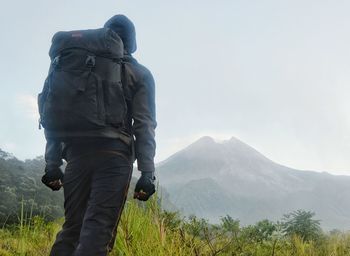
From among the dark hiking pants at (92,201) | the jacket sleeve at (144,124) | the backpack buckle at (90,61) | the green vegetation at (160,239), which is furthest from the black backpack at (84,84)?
the green vegetation at (160,239)

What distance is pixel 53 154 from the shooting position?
317cm

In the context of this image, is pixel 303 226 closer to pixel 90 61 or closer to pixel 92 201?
pixel 92 201

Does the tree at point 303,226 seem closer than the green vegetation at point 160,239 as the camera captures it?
No

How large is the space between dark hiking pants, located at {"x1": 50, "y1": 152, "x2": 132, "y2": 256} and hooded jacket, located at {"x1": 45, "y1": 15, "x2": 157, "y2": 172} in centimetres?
11

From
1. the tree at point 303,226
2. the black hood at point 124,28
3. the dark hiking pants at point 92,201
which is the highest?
the black hood at point 124,28

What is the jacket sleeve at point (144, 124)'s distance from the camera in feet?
9.93

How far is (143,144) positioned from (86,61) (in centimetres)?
64

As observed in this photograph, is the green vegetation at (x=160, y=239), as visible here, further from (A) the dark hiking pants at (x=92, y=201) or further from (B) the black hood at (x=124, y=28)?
(B) the black hood at (x=124, y=28)

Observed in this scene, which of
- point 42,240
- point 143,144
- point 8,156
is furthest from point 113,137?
point 8,156

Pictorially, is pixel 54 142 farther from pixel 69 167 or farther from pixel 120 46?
pixel 120 46

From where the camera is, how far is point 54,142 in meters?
3.13

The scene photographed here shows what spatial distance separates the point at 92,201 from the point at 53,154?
0.53 m

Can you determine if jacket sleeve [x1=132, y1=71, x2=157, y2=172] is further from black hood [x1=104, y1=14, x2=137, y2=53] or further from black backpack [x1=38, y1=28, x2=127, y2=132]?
black hood [x1=104, y1=14, x2=137, y2=53]

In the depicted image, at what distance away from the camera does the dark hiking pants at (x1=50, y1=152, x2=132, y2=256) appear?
2.76 m
